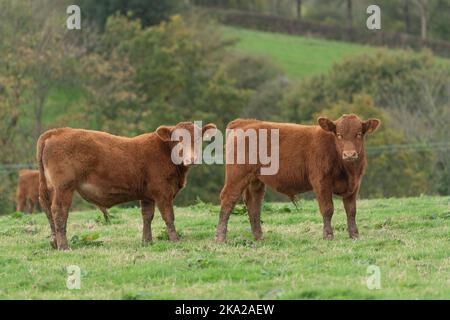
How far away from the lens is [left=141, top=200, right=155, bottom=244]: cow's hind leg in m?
15.0

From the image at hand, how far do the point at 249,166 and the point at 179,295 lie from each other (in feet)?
14.8

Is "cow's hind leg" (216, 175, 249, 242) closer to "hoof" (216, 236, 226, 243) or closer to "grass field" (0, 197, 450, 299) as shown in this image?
"hoof" (216, 236, 226, 243)

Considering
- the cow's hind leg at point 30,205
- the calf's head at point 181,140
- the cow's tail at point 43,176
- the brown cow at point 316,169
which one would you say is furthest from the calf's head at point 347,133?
the cow's hind leg at point 30,205

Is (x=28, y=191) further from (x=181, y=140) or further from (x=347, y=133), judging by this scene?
(x=347, y=133)

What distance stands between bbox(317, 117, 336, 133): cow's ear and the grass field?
1.69 metres

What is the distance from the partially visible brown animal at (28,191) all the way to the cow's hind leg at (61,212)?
1379 cm

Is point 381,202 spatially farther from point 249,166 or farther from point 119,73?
point 119,73

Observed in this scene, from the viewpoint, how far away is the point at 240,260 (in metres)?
12.9

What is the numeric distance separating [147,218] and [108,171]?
992 millimetres

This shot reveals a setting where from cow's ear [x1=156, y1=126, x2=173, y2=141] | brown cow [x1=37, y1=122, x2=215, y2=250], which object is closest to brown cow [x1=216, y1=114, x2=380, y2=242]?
brown cow [x1=37, y1=122, x2=215, y2=250]

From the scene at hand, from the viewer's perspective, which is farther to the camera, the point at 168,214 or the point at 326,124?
the point at 168,214

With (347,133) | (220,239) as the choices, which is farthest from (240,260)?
(347,133)

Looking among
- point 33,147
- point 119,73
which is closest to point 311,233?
point 33,147

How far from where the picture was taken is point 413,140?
52656 mm
